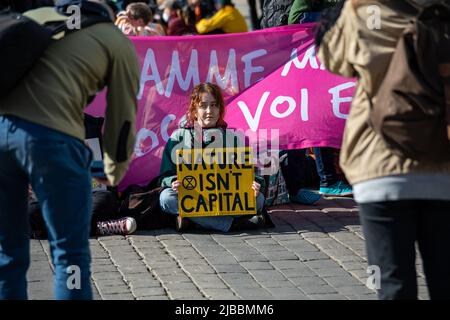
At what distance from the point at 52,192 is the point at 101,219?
3011mm

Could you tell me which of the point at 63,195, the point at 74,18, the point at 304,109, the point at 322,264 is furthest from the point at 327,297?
the point at 304,109

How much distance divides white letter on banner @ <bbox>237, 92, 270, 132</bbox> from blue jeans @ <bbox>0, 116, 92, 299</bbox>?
362 cm

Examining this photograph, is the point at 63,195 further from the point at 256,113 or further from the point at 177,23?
the point at 177,23

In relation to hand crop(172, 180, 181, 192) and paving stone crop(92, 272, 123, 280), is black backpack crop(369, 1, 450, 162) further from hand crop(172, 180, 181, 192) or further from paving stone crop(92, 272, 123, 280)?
hand crop(172, 180, 181, 192)

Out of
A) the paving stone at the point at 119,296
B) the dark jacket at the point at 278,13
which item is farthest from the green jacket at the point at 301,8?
the paving stone at the point at 119,296

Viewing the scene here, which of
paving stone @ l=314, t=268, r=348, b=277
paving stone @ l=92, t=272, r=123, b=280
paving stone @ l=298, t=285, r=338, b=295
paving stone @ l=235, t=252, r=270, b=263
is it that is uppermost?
paving stone @ l=298, t=285, r=338, b=295

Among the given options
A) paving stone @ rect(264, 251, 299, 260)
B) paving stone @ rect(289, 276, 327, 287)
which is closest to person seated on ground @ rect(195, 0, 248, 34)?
paving stone @ rect(264, 251, 299, 260)

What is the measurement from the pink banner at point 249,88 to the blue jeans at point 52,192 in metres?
3.63

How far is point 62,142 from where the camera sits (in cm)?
407

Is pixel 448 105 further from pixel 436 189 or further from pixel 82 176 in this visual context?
pixel 82 176

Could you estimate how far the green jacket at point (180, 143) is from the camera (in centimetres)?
722

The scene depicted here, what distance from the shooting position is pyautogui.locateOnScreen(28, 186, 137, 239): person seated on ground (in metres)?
6.83

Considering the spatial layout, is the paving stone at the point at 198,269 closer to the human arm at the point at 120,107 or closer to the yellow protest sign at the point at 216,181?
the yellow protest sign at the point at 216,181
